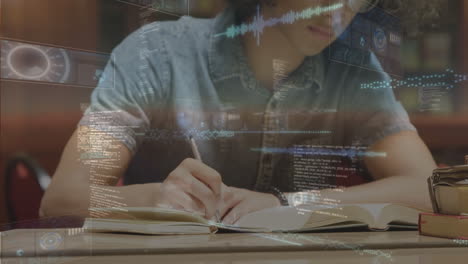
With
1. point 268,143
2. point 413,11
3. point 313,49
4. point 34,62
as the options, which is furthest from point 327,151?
point 34,62

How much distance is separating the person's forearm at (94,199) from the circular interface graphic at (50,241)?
146 mm

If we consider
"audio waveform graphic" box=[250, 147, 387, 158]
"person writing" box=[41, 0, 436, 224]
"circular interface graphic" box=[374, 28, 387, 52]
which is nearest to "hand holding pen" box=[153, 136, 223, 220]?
"person writing" box=[41, 0, 436, 224]

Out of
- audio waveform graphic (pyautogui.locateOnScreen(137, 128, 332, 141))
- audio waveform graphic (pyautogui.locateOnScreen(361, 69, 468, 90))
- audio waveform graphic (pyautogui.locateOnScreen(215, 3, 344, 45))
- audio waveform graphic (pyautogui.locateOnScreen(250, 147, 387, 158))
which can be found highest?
audio waveform graphic (pyautogui.locateOnScreen(215, 3, 344, 45))

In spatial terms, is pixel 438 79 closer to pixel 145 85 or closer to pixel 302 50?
pixel 302 50

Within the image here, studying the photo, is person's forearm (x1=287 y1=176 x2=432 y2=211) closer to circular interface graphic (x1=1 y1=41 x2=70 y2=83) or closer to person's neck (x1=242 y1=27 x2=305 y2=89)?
person's neck (x1=242 y1=27 x2=305 y2=89)

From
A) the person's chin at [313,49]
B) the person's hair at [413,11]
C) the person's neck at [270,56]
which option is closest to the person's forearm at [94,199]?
the person's neck at [270,56]

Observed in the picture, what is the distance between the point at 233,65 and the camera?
1.05m

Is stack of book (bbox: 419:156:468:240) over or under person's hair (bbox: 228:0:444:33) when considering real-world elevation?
under

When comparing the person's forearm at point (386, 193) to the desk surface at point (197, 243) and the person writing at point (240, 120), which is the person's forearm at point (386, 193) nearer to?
the person writing at point (240, 120)

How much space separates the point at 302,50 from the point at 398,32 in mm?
247

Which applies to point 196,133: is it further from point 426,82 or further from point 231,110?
point 426,82

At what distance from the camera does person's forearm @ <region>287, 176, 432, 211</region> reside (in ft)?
3.42

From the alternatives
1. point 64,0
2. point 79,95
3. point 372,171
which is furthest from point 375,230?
point 64,0

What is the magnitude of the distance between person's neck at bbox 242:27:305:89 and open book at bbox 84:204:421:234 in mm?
313
